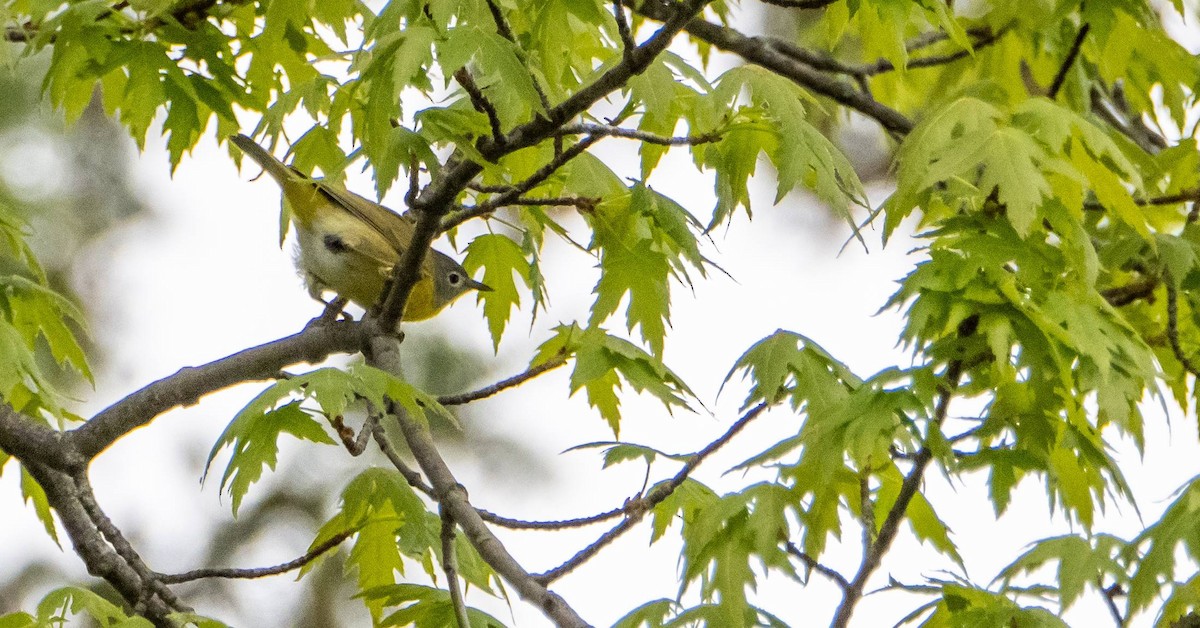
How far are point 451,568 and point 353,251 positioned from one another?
282 cm

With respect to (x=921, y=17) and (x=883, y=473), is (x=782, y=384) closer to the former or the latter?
(x=883, y=473)

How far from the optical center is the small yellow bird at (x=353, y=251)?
209 inches

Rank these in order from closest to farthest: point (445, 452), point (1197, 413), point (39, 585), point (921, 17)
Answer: point (921, 17), point (1197, 413), point (39, 585), point (445, 452)

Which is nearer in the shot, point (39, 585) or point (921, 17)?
point (921, 17)

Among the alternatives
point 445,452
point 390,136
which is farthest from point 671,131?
point 445,452

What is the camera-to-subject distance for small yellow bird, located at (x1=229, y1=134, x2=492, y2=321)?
530cm

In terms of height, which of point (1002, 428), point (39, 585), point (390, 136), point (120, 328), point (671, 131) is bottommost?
point (1002, 428)

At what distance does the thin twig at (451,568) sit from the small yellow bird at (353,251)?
243 cm

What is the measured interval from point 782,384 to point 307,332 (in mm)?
1367

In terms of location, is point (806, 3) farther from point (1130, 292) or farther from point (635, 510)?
point (1130, 292)

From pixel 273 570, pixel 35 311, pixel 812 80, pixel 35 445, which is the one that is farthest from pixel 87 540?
pixel 812 80

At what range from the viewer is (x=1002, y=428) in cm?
301

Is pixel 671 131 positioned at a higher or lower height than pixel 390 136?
higher

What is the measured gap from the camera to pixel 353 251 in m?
5.28
